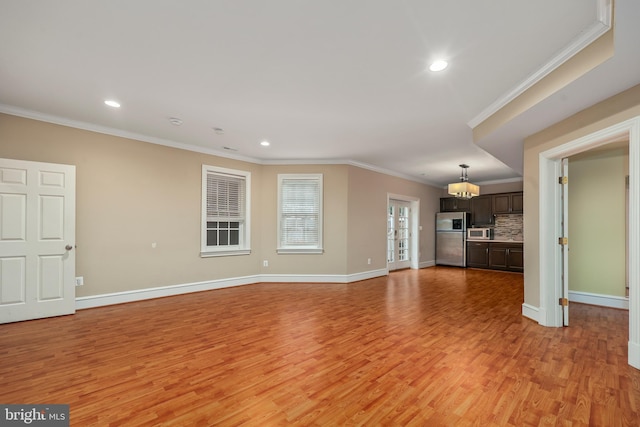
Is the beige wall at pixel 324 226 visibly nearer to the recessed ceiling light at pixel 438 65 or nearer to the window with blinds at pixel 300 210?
the window with blinds at pixel 300 210

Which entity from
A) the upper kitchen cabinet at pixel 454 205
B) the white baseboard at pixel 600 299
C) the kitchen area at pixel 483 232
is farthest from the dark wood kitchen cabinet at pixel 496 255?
the white baseboard at pixel 600 299

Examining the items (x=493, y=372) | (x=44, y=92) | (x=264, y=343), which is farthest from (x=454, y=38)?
(x=44, y=92)

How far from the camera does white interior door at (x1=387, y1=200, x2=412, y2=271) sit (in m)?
7.83

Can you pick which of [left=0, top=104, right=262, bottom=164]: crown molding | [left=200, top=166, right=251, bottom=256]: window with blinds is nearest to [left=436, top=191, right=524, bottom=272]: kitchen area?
[left=200, top=166, right=251, bottom=256]: window with blinds

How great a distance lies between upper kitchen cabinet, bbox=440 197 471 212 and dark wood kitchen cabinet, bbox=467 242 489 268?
115 cm

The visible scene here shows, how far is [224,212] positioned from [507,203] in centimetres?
757

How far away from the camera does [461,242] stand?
8.59 m

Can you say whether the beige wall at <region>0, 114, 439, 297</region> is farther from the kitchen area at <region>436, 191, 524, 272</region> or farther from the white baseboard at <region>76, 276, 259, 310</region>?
the kitchen area at <region>436, 191, 524, 272</region>

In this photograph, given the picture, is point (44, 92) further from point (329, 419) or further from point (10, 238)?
point (329, 419)

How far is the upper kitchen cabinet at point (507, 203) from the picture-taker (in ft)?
25.5

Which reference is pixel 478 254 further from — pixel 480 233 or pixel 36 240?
pixel 36 240

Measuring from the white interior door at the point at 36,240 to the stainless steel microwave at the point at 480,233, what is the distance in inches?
358

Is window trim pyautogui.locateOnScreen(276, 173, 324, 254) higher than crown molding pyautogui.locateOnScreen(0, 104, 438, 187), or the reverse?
crown molding pyautogui.locateOnScreen(0, 104, 438, 187)

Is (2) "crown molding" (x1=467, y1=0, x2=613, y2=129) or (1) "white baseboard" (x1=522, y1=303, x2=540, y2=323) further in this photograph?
(1) "white baseboard" (x1=522, y1=303, x2=540, y2=323)
